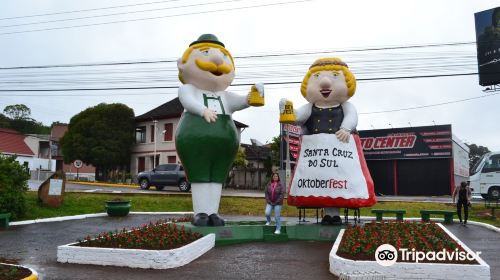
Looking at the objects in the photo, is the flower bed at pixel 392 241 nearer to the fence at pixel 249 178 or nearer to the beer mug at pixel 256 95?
the beer mug at pixel 256 95

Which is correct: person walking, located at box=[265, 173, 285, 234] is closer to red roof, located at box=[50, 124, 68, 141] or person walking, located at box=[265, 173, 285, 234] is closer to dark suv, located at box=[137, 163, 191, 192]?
dark suv, located at box=[137, 163, 191, 192]

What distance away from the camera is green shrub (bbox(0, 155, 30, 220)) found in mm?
13430

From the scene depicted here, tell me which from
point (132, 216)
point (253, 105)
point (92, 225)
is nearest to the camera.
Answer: point (253, 105)

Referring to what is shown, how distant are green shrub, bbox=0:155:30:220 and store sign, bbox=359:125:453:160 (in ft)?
79.7

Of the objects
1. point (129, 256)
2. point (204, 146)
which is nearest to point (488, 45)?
point (204, 146)

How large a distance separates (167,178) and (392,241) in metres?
19.5

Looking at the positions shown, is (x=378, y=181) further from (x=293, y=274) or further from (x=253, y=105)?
(x=293, y=274)

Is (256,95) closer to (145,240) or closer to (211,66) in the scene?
(211,66)

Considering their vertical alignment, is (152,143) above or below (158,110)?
below

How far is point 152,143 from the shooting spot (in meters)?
40.2

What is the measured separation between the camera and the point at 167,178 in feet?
85.0

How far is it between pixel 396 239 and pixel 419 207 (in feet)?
39.5

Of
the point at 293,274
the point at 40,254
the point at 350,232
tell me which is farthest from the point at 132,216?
the point at 293,274

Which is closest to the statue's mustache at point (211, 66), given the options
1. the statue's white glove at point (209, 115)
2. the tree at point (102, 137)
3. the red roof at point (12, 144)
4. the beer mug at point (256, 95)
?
the beer mug at point (256, 95)
